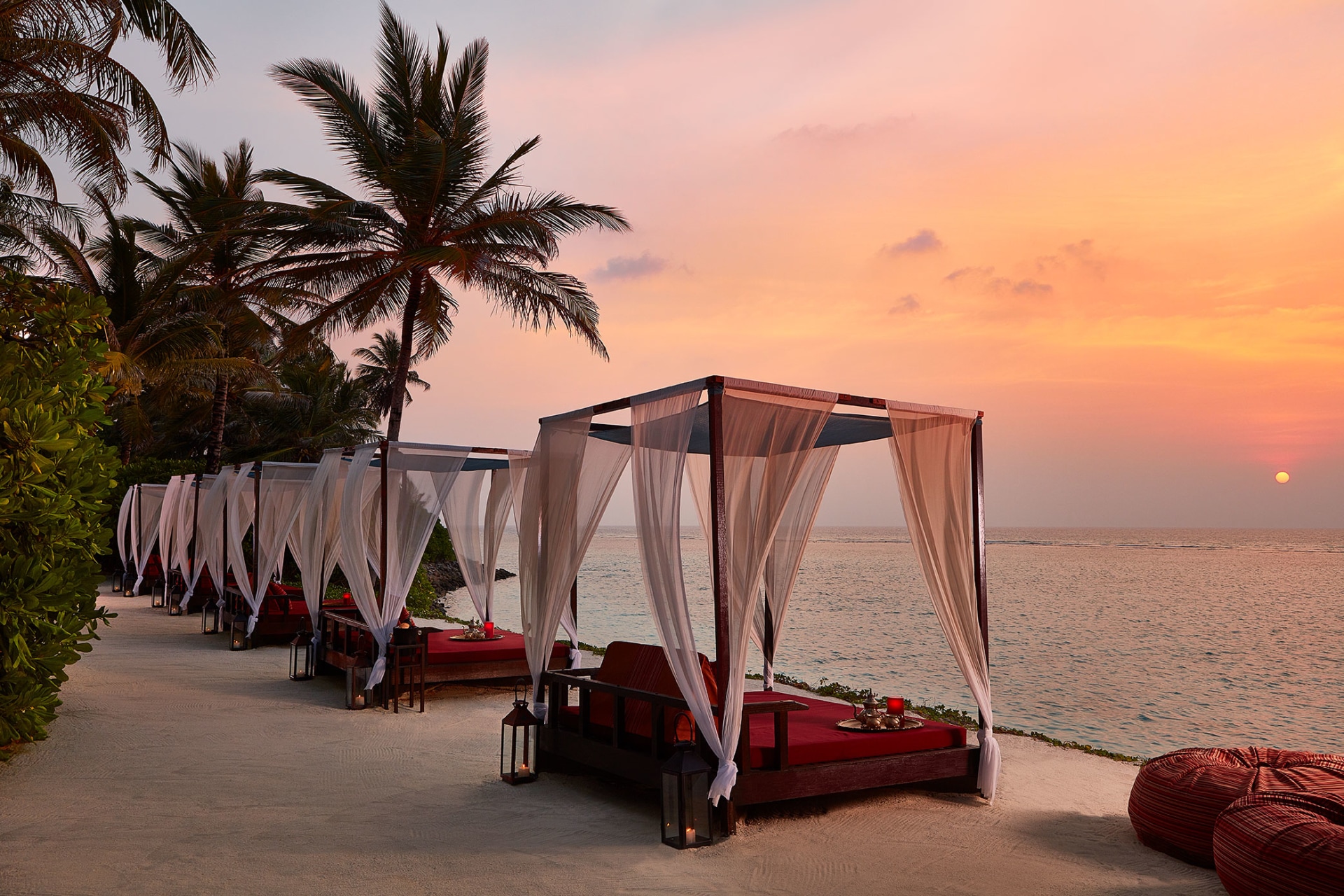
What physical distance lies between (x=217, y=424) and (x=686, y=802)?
17.6 m

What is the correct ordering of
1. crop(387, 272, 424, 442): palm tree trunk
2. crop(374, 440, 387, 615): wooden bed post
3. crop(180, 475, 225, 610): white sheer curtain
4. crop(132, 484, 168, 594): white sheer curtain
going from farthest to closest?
crop(132, 484, 168, 594): white sheer curtain < crop(387, 272, 424, 442): palm tree trunk < crop(180, 475, 225, 610): white sheer curtain < crop(374, 440, 387, 615): wooden bed post

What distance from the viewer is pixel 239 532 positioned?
12.4 meters

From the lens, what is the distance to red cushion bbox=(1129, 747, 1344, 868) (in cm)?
403

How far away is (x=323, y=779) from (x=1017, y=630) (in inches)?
988

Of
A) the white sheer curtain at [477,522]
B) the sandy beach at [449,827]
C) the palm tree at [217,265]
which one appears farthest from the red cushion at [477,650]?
the palm tree at [217,265]

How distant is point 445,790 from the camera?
530 centimetres

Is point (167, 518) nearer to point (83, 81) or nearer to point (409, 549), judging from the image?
point (83, 81)

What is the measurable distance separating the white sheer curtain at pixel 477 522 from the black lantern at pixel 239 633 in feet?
13.7

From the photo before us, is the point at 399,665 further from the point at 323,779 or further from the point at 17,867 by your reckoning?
the point at 17,867

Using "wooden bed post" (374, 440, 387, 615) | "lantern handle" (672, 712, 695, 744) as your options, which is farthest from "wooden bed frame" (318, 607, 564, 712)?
"lantern handle" (672, 712, 695, 744)

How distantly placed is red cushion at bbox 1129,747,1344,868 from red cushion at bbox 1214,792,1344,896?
300 millimetres

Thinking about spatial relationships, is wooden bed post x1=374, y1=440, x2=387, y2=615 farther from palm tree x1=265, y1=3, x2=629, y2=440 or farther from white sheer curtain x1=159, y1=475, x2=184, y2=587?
white sheer curtain x1=159, y1=475, x2=184, y2=587

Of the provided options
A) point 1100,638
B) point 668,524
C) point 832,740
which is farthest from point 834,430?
point 1100,638

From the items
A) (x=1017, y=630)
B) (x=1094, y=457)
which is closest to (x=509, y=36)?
(x=1094, y=457)
